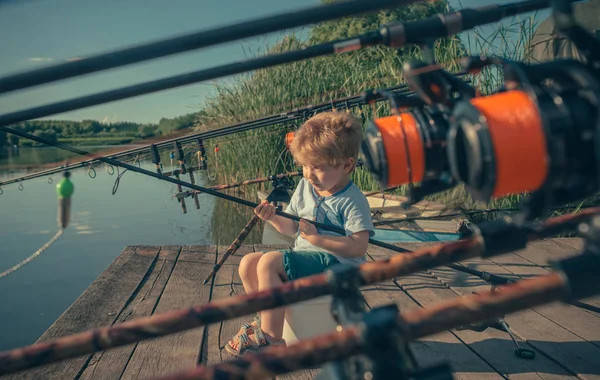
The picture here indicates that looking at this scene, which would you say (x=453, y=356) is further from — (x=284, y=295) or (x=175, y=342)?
(x=284, y=295)

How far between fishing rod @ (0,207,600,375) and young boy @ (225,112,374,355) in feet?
4.70

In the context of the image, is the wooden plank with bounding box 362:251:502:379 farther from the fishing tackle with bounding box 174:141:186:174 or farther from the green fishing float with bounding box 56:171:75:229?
the fishing tackle with bounding box 174:141:186:174

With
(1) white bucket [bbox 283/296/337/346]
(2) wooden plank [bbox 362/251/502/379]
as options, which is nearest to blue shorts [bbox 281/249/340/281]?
(1) white bucket [bbox 283/296/337/346]

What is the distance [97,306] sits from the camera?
299 cm

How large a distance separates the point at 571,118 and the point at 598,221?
168mm

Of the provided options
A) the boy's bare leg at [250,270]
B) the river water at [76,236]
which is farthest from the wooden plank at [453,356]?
the river water at [76,236]

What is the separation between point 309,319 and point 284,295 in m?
1.43

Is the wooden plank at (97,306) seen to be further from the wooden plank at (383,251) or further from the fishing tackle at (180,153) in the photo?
the wooden plank at (383,251)

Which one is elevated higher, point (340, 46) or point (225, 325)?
point (340, 46)

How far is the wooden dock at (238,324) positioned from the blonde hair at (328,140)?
0.99m

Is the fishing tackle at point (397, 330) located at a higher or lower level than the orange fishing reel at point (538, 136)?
lower

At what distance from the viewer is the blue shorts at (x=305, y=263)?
2326 millimetres

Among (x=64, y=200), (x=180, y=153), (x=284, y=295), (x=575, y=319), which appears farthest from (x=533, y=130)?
(x=180, y=153)

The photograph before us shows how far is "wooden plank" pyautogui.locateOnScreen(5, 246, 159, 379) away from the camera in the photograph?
88.6 inches
